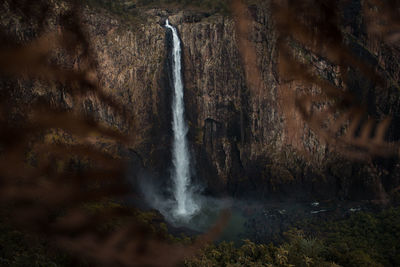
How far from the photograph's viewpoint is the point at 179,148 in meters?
12.8

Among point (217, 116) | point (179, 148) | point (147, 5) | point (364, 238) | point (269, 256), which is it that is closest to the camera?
point (269, 256)

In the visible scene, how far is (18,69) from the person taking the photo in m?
0.89

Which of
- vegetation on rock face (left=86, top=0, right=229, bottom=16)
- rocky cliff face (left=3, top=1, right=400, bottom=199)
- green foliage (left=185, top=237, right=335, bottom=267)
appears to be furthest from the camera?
vegetation on rock face (left=86, top=0, right=229, bottom=16)

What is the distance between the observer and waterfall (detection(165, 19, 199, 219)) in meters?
12.2

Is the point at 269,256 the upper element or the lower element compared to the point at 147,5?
lower

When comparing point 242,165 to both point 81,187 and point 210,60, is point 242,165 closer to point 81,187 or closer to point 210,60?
point 210,60

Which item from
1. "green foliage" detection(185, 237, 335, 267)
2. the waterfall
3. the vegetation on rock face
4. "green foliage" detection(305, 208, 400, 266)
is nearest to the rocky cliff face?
the waterfall

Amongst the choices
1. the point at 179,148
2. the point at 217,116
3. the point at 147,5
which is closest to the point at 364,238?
the point at 217,116

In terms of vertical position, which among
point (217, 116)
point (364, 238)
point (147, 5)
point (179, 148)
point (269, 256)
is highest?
point (147, 5)

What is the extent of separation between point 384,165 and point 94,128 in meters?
9.73

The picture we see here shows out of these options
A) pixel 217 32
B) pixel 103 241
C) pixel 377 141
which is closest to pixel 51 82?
pixel 103 241

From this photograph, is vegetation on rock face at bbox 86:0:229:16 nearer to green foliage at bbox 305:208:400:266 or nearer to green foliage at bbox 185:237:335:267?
green foliage at bbox 185:237:335:267

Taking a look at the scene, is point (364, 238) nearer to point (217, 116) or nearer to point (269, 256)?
point (269, 256)

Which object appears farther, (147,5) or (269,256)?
(147,5)
